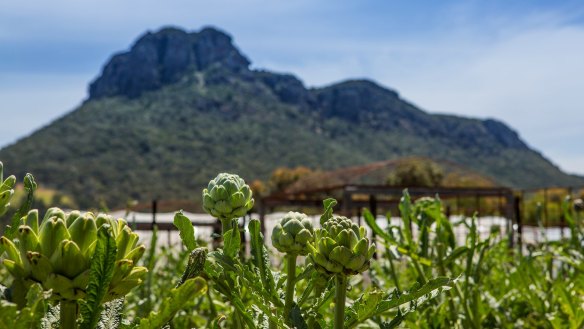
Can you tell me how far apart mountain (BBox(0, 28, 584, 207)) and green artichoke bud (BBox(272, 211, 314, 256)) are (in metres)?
24.8

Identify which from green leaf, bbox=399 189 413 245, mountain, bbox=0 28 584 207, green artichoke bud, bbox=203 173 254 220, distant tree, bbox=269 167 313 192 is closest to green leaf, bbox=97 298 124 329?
green artichoke bud, bbox=203 173 254 220

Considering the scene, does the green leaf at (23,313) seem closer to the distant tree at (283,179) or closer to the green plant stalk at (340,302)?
the green plant stalk at (340,302)

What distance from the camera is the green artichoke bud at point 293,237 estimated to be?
20.8 inches

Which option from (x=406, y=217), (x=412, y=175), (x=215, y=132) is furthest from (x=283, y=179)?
(x=215, y=132)

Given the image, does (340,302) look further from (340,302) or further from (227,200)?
(227,200)

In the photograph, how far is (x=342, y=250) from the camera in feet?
1.45

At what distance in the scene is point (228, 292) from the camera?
1.67 feet

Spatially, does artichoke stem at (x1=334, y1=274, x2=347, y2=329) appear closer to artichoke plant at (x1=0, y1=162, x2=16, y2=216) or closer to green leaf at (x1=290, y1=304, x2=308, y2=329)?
green leaf at (x1=290, y1=304, x2=308, y2=329)

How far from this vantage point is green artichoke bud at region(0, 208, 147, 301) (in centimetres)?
33

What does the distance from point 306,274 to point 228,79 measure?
52.4m

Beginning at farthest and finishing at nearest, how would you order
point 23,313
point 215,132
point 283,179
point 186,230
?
point 215,132
point 283,179
point 186,230
point 23,313

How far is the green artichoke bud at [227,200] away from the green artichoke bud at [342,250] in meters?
0.12

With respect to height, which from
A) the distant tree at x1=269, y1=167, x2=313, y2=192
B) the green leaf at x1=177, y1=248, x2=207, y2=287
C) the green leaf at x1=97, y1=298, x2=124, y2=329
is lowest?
the green leaf at x1=97, y1=298, x2=124, y2=329

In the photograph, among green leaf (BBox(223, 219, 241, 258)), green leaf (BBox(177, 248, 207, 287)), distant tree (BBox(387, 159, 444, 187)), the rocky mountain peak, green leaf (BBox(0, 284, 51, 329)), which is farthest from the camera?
the rocky mountain peak
